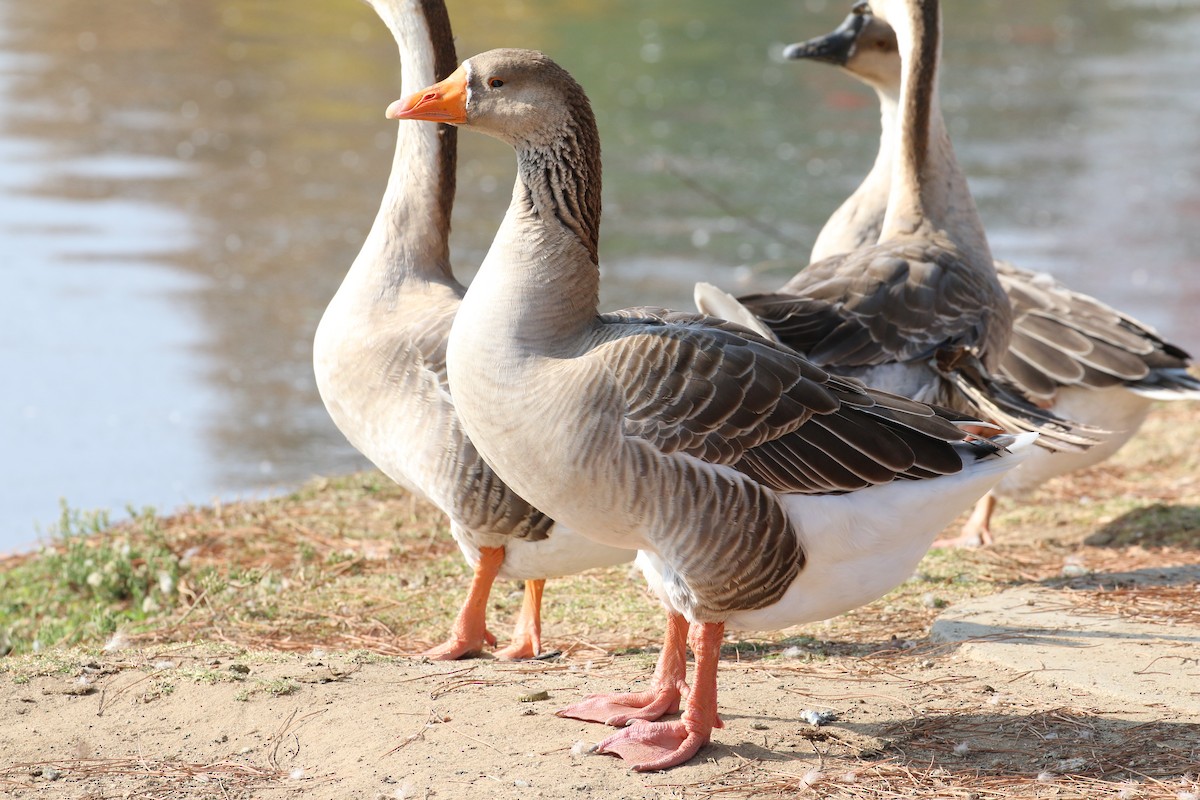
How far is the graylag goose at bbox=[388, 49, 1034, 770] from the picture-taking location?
3357 millimetres

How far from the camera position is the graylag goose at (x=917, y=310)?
485 cm

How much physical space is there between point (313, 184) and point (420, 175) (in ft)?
24.0

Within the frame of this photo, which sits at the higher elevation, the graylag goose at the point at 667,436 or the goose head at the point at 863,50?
the goose head at the point at 863,50

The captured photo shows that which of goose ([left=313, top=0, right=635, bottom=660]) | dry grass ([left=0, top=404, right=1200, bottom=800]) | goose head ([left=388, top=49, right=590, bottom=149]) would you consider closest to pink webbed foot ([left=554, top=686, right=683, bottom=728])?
dry grass ([left=0, top=404, right=1200, bottom=800])

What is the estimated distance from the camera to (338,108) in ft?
47.3

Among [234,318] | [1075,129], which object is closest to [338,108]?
[234,318]

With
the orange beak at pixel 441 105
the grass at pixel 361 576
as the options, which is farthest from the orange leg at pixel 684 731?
the orange beak at pixel 441 105

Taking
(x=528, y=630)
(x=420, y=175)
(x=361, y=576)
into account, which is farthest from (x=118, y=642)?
(x=420, y=175)

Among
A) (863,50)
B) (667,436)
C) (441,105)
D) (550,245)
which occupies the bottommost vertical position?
(667,436)

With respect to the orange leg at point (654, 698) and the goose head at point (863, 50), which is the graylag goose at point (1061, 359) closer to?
the goose head at point (863, 50)

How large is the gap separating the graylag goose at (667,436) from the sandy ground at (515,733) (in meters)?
0.20

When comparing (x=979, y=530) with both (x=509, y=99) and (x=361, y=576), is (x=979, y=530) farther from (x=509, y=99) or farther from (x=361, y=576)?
(x=509, y=99)

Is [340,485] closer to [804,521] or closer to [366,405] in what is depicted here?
[366,405]

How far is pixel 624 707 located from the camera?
12.2 feet
